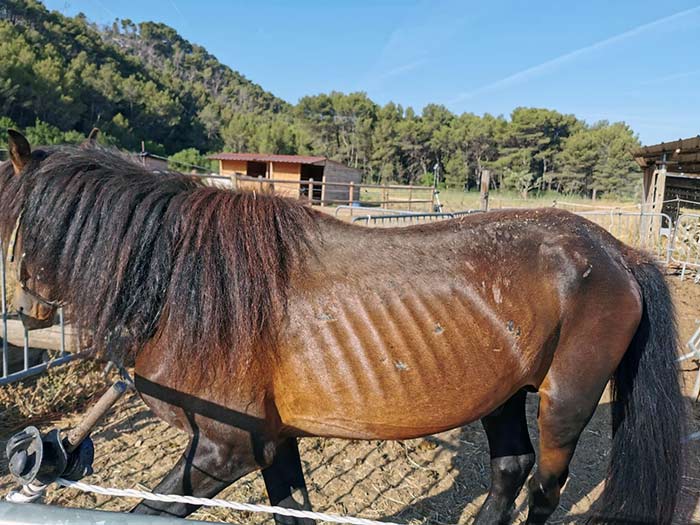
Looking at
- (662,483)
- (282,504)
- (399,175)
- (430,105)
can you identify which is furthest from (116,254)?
(430,105)

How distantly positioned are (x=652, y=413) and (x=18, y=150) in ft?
10.3

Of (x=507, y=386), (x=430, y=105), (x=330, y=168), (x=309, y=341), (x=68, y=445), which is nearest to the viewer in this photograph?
(x=68, y=445)

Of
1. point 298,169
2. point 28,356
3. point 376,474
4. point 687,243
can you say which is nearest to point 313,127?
point 298,169

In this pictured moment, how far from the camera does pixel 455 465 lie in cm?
344

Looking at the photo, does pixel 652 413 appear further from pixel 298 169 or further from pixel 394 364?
pixel 298 169

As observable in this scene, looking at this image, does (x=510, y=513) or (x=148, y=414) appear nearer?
(x=510, y=513)

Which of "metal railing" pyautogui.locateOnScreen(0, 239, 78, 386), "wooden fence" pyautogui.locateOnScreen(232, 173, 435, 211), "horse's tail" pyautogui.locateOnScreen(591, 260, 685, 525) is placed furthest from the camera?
"metal railing" pyautogui.locateOnScreen(0, 239, 78, 386)

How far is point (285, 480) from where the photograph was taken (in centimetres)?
237

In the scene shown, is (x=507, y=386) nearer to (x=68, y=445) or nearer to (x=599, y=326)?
(x=599, y=326)

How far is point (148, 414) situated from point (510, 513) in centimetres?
292

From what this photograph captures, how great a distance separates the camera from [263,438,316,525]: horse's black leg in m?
2.35

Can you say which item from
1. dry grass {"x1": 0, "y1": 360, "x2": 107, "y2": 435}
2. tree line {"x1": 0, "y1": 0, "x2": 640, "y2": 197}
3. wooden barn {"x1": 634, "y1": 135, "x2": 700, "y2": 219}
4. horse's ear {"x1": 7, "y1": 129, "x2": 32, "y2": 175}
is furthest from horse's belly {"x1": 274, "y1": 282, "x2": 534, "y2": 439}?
tree line {"x1": 0, "y1": 0, "x2": 640, "y2": 197}

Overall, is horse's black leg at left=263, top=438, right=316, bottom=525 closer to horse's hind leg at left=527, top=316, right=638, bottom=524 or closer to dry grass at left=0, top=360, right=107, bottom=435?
horse's hind leg at left=527, top=316, right=638, bottom=524

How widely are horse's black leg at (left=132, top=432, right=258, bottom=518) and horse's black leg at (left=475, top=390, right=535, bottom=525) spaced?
4.90 ft
